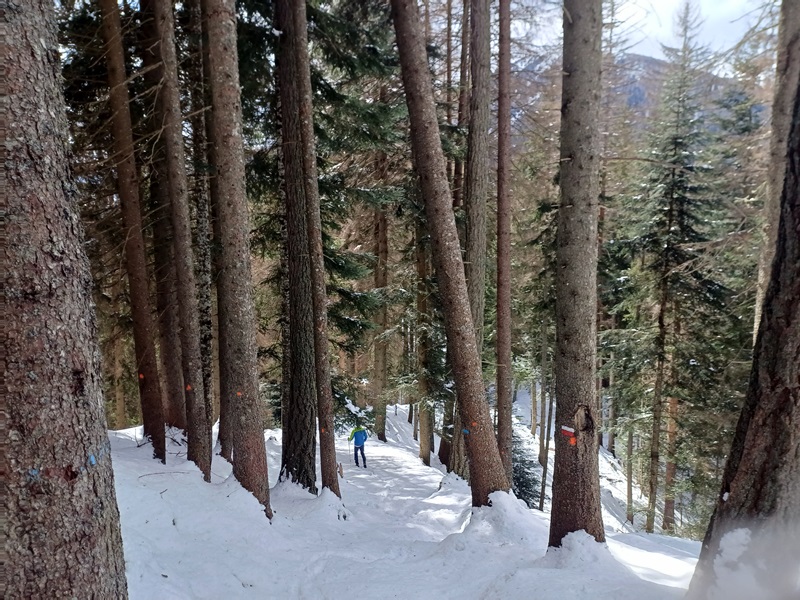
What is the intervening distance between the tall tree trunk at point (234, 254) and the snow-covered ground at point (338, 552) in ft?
2.53

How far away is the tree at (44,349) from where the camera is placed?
6.11 feet

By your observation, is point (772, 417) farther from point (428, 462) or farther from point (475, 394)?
point (428, 462)

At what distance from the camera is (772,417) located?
2590mm

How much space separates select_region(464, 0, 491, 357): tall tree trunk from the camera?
809cm

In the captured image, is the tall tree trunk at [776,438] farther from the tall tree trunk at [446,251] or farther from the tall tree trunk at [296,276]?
the tall tree trunk at [296,276]

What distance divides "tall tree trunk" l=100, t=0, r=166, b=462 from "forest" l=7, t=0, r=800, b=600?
5cm

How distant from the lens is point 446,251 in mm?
5945

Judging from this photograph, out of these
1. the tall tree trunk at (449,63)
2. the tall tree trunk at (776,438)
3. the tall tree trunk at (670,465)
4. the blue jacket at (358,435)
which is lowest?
the tall tree trunk at (670,465)

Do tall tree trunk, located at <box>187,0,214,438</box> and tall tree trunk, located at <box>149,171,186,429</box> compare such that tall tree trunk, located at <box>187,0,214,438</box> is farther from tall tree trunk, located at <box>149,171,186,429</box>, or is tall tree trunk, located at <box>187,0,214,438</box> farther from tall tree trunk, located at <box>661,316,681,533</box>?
tall tree trunk, located at <box>661,316,681,533</box>

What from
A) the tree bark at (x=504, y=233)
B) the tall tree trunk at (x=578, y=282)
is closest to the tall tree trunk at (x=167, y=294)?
the tree bark at (x=504, y=233)

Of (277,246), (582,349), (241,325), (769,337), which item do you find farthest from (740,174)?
(277,246)

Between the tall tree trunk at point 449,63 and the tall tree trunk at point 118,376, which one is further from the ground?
the tall tree trunk at point 449,63

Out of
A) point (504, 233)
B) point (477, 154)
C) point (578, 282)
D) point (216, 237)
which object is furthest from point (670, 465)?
point (216, 237)

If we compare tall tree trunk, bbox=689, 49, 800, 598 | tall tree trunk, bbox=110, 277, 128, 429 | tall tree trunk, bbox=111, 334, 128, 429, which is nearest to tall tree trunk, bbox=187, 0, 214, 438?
tall tree trunk, bbox=110, 277, 128, 429
